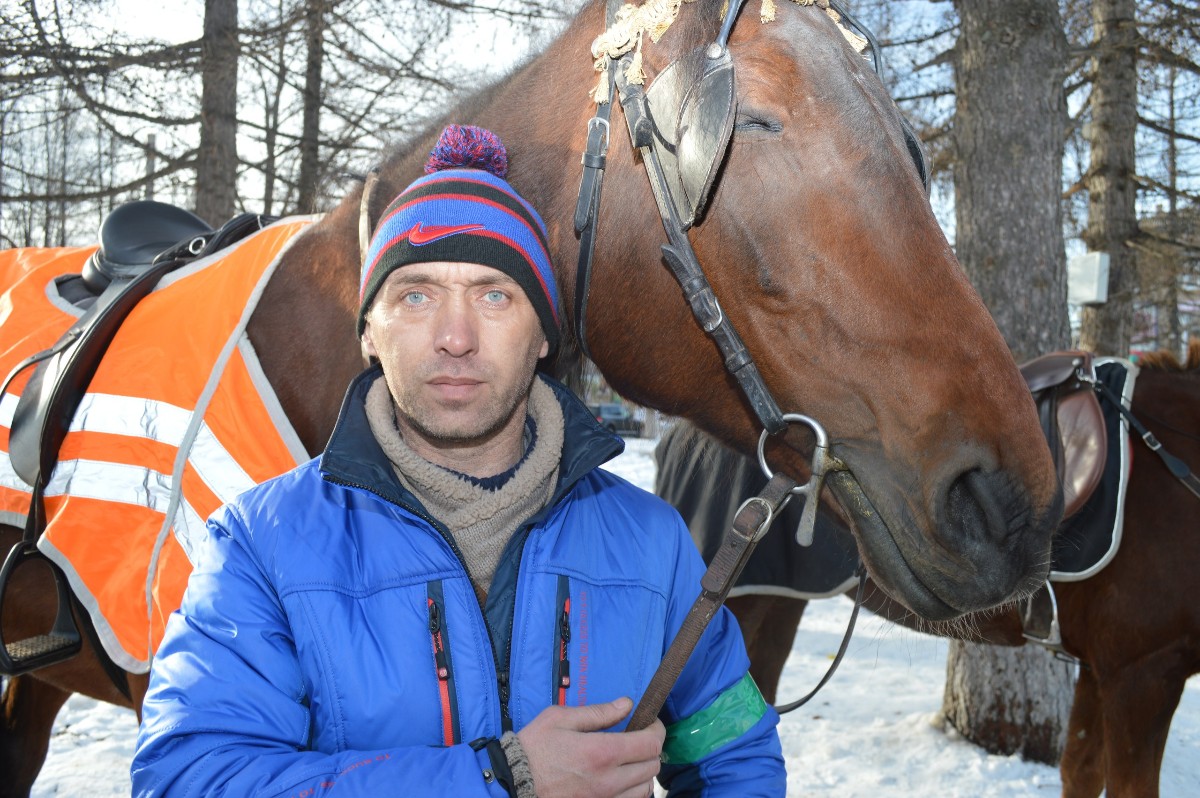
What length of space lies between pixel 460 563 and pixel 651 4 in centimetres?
107

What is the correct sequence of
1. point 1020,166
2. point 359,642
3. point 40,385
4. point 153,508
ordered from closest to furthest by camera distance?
point 359,642
point 153,508
point 40,385
point 1020,166

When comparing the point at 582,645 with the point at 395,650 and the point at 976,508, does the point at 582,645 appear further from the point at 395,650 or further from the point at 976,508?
the point at 976,508

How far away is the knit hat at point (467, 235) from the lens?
1.34 metres

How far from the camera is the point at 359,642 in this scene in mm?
1159

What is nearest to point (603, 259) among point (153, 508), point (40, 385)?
point (153, 508)

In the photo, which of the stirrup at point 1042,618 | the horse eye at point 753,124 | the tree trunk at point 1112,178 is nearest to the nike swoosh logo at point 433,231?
the horse eye at point 753,124

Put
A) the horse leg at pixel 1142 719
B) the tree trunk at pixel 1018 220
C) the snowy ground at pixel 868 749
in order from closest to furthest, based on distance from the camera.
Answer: the horse leg at pixel 1142 719 < the snowy ground at pixel 868 749 < the tree trunk at pixel 1018 220

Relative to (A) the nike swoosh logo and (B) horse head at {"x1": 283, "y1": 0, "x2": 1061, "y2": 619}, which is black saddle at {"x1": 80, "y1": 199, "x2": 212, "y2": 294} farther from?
(B) horse head at {"x1": 283, "y1": 0, "x2": 1061, "y2": 619}

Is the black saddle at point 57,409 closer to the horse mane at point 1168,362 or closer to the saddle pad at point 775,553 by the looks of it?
the saddle pad at point 775,553

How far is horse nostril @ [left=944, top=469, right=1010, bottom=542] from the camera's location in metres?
1.25

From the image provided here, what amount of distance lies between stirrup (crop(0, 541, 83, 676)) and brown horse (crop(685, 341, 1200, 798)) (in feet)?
6.32

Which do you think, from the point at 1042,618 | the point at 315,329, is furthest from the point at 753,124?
the point at 1042,618

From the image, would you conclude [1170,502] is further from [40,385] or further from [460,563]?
[40,385]

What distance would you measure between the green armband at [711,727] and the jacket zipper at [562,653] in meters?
0.25
